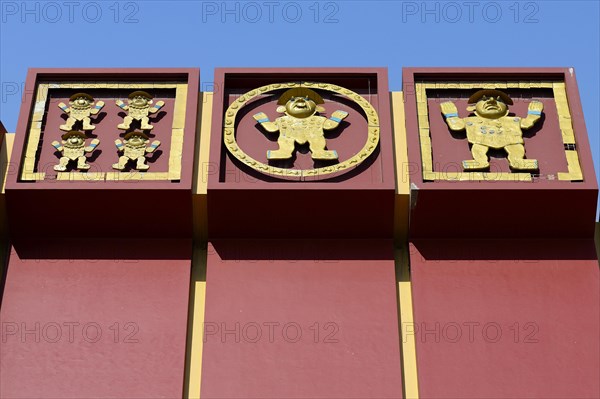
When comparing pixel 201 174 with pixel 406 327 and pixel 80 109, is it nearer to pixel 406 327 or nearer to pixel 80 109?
pixel 80 109

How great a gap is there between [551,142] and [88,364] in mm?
4788

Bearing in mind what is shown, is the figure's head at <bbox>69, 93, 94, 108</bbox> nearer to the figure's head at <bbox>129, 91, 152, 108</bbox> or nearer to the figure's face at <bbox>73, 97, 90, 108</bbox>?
the figure's face at <bbox>73, 97, 90, 108</bbox>

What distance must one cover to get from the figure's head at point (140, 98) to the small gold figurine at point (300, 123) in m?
1.09

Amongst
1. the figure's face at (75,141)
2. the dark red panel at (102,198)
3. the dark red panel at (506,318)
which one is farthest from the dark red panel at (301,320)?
the figure's face at (75,141)

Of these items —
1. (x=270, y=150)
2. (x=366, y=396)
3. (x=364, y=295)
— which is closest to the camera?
(x=366, y=396)

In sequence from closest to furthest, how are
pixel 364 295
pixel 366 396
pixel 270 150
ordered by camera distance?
pixel 366 396 → pixel 364 295 → pixel 270 150

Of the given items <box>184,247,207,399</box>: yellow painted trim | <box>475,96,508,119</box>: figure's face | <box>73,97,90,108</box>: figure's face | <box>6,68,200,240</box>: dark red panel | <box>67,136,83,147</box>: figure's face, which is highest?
<box>73,97,90,108</box>: figure's face

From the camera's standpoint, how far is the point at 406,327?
951cm

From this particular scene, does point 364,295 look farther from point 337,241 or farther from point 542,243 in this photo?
point 542,243

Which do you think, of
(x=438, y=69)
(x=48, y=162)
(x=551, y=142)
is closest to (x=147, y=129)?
(x=48, y=162)

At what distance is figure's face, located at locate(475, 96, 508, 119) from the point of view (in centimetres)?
1052

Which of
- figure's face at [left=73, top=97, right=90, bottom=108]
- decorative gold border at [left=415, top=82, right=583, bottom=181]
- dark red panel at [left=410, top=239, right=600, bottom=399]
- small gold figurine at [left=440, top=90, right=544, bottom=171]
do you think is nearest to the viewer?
dark red panel at [left=410, top=239, right=600, bottom=399]

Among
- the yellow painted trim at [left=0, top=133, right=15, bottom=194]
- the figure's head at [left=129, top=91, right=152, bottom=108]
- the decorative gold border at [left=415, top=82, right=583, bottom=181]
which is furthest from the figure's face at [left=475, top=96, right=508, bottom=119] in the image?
the yellow painted trim at [left=0, top=133, right=15, bottom=194]

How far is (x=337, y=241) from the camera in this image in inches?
396
